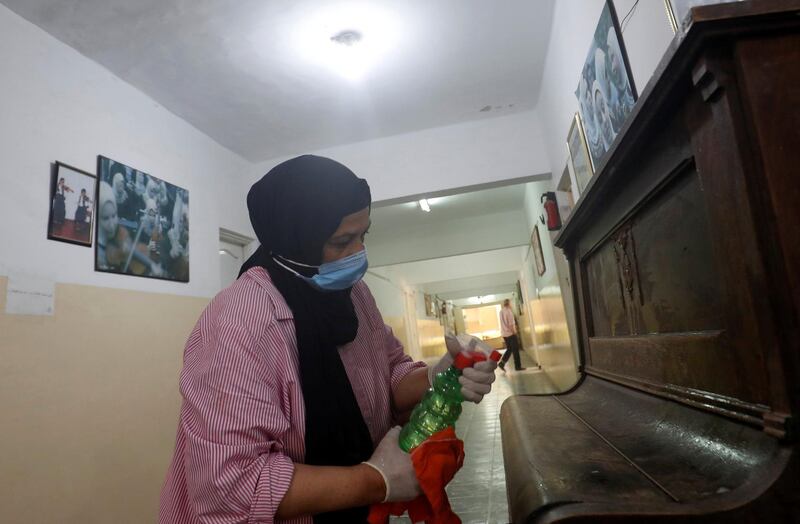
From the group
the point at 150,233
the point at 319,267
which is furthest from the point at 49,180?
the point at 319,267

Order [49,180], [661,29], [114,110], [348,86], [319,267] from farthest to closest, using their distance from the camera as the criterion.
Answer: [348,86], [114,110], [49,180], [661,29], [319,267]

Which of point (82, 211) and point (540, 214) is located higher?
point (540, 214)

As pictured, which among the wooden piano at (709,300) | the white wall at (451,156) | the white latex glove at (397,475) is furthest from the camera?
the white wall at (451,156)

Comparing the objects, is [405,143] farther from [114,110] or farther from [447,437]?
[447,437]

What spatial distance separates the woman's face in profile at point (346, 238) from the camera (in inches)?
44.8

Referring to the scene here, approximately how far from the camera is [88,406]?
8.04 feet

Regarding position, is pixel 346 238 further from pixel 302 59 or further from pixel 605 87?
pixel 302 59

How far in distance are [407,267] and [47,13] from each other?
981 cm

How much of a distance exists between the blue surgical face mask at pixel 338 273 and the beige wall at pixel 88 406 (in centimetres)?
183

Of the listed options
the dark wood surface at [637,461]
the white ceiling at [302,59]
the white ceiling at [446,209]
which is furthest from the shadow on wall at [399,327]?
the dark wood surface at [637,461]

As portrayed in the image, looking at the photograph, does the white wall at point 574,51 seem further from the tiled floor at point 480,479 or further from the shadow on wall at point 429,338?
the shadow on wall at point 429,338

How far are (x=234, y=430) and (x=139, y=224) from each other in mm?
2683

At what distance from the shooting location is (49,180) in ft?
8.20

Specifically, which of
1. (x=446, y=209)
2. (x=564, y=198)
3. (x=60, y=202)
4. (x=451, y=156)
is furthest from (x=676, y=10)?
(x=446, y=209)
